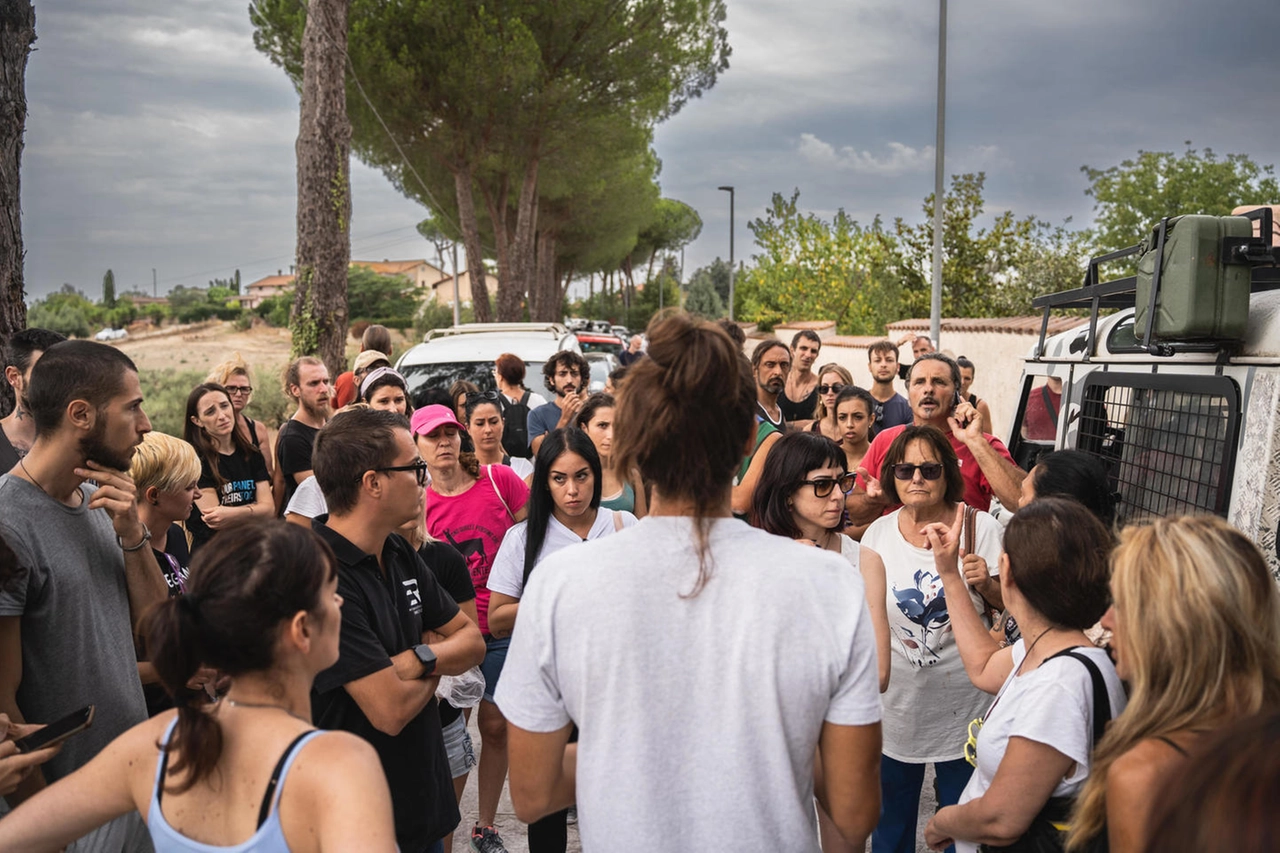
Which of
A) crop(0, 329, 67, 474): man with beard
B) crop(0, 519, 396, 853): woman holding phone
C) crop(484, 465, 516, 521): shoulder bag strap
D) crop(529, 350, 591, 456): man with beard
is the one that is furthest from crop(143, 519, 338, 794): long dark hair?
crop(529, 350, 591, 456): man with beard

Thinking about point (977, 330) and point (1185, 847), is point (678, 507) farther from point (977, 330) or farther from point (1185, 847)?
point (977, 330)

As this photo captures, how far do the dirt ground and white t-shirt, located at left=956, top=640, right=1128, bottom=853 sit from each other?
3334cm

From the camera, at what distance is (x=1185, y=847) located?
0.83 meters

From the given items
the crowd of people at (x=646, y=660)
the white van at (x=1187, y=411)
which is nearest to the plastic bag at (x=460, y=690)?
the crowd of people at (x=646, y=660)

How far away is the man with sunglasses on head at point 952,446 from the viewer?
4227 mm

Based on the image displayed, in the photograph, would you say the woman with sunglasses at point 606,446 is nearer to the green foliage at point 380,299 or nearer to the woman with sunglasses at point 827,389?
the woman with sunglasses at point 827,389

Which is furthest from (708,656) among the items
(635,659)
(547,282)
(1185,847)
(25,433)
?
(547,282)

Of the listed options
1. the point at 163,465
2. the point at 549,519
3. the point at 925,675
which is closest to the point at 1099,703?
the point at 925,675

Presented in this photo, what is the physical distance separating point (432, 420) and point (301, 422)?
67.3 inches

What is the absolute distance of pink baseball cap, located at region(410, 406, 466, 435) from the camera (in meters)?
4.15

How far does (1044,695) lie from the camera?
2.03 metres

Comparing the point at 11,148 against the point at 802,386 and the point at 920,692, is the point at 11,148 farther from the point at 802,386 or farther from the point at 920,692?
the point at 802,386

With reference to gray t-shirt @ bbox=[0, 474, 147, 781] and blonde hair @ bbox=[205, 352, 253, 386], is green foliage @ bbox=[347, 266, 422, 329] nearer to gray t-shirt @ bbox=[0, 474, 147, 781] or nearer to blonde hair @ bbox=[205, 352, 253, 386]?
blonde hair @ bbox=[205, 352, 253, 386]

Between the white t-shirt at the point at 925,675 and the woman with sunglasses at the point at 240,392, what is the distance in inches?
146
